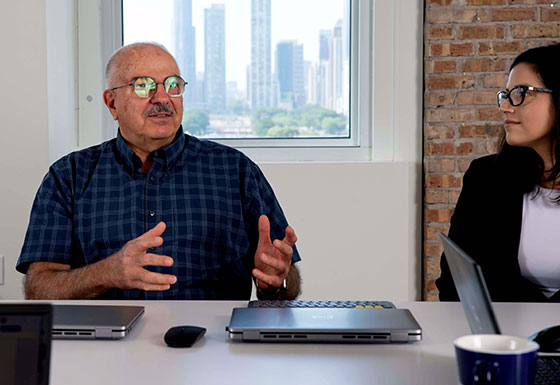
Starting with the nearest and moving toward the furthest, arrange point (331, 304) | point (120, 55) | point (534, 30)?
point (331, 304) → point (120, 55) → point (534, 30)

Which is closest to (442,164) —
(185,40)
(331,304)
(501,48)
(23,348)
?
(501,48)

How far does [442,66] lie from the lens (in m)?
2.95

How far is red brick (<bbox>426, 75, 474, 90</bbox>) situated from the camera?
295 centimetres

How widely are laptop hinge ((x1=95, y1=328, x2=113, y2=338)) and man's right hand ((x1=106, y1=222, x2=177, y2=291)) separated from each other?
9.3 inches

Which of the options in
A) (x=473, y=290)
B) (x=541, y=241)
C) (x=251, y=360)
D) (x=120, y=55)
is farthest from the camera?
(x=120, y=55)

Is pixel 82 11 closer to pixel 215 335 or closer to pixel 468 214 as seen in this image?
pixel 468 214

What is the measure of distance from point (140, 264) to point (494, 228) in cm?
109

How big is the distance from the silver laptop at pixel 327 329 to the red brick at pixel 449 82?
1.86 meters

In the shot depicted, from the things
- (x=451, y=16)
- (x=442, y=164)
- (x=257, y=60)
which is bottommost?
(x=442, y=164)

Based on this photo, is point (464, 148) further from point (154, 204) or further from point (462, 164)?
point (154, 204)

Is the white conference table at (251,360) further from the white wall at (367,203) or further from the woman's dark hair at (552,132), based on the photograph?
the white wall at (367,203)

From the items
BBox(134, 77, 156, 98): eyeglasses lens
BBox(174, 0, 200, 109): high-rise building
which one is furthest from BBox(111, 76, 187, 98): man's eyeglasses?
BBox(174, 0, 200, 109): high-rise building

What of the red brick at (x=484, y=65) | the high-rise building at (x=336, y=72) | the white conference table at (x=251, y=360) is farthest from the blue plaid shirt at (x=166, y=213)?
the red brick at (x=484, y=65)

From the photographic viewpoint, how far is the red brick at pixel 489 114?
2.96 meters
